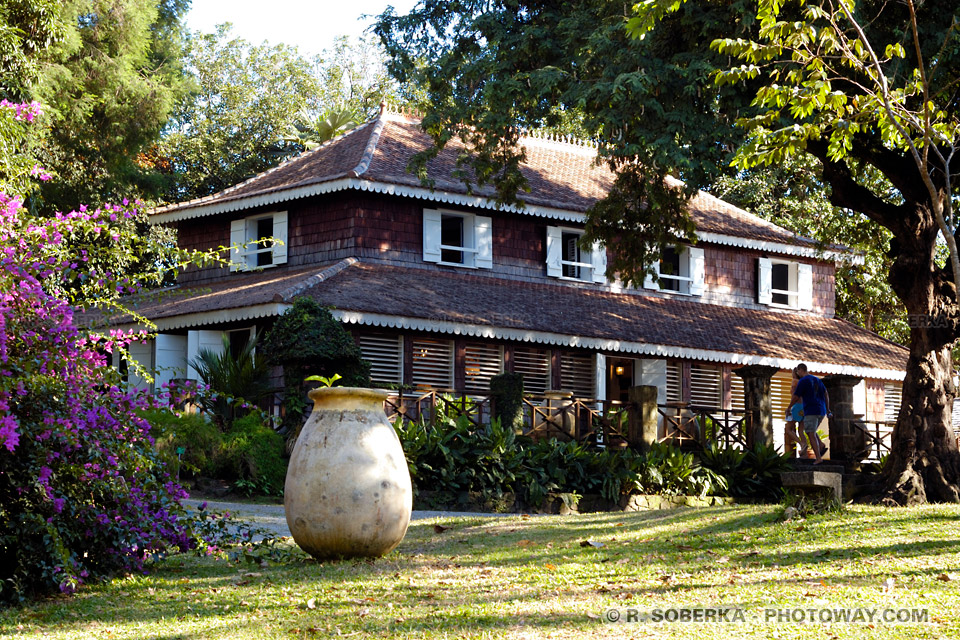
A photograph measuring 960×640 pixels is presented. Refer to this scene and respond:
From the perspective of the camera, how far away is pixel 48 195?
2995cm

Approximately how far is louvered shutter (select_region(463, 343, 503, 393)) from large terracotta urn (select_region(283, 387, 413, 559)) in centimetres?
1582

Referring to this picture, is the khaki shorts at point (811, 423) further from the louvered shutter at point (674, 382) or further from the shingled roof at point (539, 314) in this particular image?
the louvered shutter at point (674, 382)

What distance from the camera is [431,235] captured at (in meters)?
27.0

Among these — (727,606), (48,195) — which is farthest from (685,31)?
(48,195)

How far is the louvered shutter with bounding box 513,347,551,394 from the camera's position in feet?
86.7

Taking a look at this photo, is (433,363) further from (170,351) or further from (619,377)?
(619,377)

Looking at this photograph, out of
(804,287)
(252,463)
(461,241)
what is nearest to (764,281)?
(804,287)

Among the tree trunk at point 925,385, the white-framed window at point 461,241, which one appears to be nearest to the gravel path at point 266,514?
the tree trunk at point 925,385

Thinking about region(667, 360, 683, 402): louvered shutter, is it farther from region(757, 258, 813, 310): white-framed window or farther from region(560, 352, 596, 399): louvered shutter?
region(757, 258, 813, 310): white-framed window

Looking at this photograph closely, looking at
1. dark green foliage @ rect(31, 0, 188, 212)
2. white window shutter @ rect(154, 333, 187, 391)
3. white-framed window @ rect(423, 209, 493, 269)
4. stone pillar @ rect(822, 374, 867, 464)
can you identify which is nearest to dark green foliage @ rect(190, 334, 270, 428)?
white window shutter @ rect(154, 333, 187, 391)

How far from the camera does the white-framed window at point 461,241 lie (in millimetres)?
26953

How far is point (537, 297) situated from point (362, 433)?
57.8 ft

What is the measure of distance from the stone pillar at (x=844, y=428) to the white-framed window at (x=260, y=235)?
42.6 ft

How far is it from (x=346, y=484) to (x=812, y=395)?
37.9 ft
